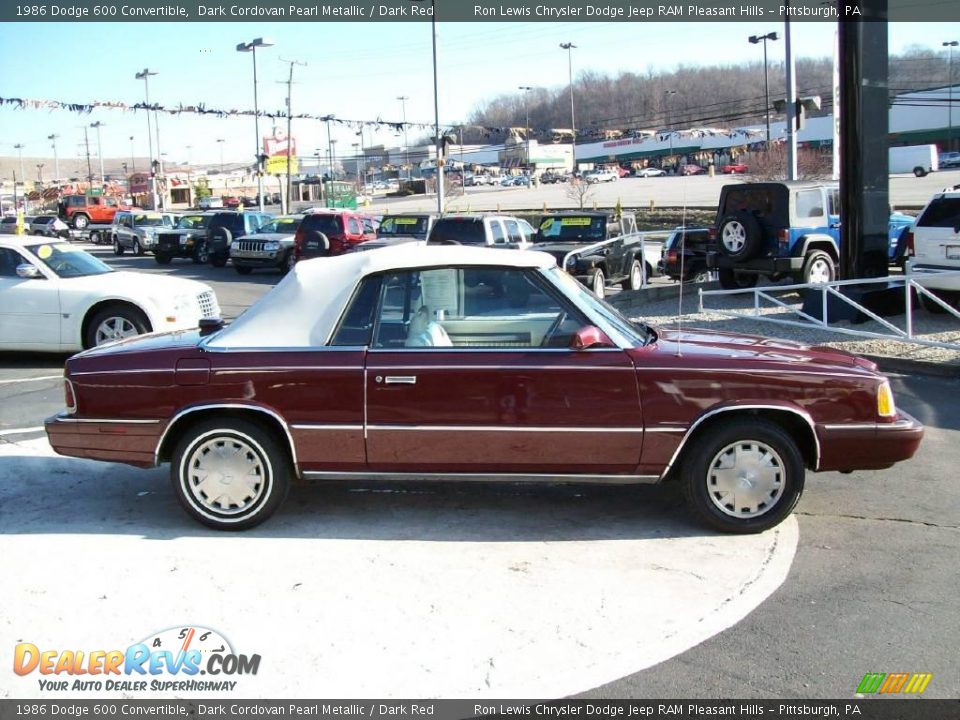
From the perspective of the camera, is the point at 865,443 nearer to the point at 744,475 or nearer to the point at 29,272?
the point at 744,475

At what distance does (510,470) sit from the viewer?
17.8 ft

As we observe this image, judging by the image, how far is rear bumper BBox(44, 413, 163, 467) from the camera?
5527mm

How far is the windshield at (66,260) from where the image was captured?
11.6m

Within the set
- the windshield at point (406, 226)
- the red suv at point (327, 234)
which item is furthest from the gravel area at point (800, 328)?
the red suv at point (327, 234)

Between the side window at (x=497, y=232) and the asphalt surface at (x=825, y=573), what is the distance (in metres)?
12.7

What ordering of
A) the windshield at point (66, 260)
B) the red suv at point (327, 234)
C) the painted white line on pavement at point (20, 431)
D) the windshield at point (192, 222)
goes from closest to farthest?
the painted white line on pavement at point (20, 431) → the windshield at point (66, 260) → the red suv at point (327, 234) → the windshield at point (192, 222)

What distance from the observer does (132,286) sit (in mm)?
11352

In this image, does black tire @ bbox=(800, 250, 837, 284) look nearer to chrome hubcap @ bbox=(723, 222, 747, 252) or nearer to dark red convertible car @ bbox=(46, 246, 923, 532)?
chrome hubcap @ bbox=(723, 222, 747, 252)

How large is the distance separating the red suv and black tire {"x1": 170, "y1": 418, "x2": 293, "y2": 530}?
64.7 feet

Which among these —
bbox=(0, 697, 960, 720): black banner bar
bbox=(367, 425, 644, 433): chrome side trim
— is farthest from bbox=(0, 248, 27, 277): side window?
bbox=(0, 697, 960, 720): black banner bar

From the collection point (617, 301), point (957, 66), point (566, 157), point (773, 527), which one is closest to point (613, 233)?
point (617, 301)

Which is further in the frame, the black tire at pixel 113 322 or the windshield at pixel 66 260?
the windshield at pixel 66 260

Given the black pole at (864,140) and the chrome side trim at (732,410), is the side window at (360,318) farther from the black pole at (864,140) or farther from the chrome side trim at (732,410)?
the black pole at (864,140)

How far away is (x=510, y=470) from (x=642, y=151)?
322 ft
